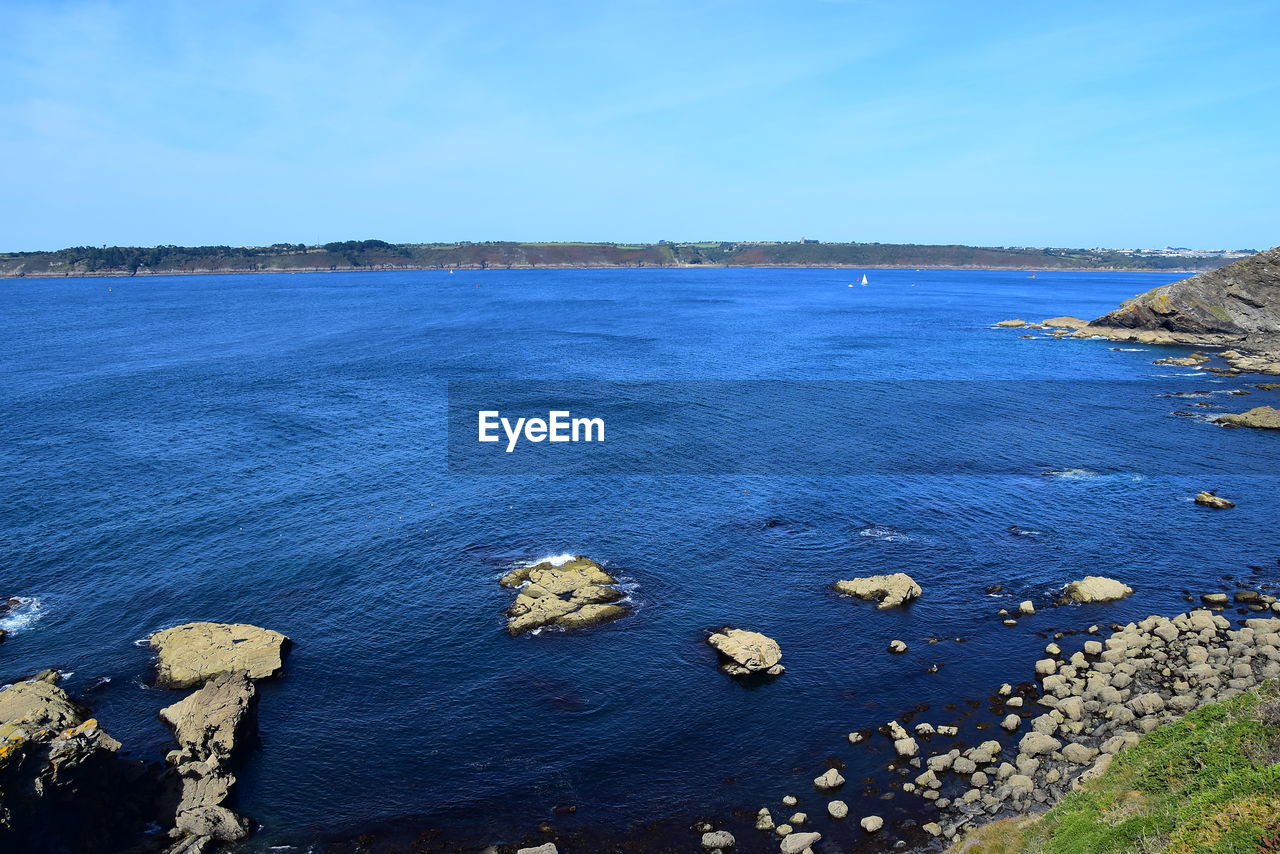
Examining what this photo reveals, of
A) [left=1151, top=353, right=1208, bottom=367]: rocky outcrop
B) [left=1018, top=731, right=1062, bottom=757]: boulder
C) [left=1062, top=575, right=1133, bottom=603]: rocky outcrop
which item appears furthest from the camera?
[left=1151, top=353, right=1208, bottom=367]: rocky outcrop

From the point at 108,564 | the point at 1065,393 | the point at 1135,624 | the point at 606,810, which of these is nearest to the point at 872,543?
the point at 1135,624

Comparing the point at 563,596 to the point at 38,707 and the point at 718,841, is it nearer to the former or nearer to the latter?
the point at 718,841

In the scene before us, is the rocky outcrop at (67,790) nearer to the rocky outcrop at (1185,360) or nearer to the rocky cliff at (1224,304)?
the rocky outcrop at (1185,360)

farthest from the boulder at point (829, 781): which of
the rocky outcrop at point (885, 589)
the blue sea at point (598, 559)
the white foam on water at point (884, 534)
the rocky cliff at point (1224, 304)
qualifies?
the rocky cliff at point (1224, 304)

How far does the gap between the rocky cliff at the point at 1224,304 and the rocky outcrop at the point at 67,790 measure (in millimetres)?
188516

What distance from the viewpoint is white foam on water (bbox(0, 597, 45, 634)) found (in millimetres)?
53781

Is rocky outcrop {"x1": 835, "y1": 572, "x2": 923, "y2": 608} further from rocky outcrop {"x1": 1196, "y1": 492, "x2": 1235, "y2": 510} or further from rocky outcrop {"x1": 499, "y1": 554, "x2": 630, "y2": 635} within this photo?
rocky outcrop {"x1": 1196, "y1": 492, "x2": 1235, "y2": 510}

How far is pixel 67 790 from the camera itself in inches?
1412

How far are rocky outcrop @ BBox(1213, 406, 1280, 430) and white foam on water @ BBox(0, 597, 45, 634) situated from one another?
125 meters

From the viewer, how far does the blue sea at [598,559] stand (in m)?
41.6

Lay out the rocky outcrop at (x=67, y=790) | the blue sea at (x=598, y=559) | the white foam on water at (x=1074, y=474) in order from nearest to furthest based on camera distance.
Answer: the rocky outcrop at (x=67, y=790), the blue sea at (x=598, y=559), the white foam on water at (x=1074, y=474)

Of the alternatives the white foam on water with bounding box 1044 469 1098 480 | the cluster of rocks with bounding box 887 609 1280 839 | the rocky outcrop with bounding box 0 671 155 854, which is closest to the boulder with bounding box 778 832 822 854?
the cluster of rocks with bounding box 887 609 1280 839

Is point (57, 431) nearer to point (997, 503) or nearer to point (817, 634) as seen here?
point (817, 634)

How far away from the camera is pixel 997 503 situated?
75250 millimetres
